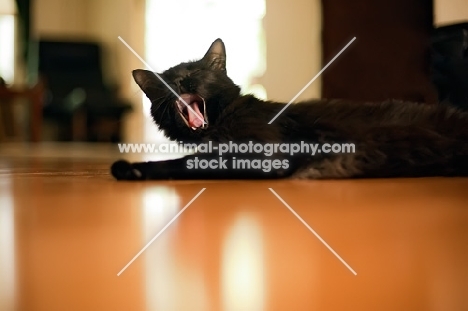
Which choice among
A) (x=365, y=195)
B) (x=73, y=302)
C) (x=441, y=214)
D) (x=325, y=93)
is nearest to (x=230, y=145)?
(x=365, y=195)

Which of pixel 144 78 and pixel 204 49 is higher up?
pixel 204 49

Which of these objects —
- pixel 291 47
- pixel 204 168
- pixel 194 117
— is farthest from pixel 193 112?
pixel 291 47

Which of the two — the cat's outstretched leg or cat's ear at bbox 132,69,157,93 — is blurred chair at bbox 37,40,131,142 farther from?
the cat's outstretched leg

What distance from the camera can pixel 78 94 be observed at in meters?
4.11

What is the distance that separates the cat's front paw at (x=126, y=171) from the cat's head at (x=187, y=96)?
174 mm

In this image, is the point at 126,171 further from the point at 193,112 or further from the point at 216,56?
the point at 216,56

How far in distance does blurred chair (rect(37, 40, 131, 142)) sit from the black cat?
2.67 m

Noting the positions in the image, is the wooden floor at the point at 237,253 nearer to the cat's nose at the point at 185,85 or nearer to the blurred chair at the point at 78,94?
the cat's nose at the point at 185,85

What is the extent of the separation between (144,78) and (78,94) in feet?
10.0

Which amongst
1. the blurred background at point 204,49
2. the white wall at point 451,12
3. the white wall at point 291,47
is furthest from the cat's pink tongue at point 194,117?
the white wall at point 291,47

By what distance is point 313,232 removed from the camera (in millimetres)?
569

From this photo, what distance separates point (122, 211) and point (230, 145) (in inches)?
18.0

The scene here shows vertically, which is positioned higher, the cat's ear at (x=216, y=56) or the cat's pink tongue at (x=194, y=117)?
the cat's ear at (x=216, y=56)

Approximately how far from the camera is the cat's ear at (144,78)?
1266mm
